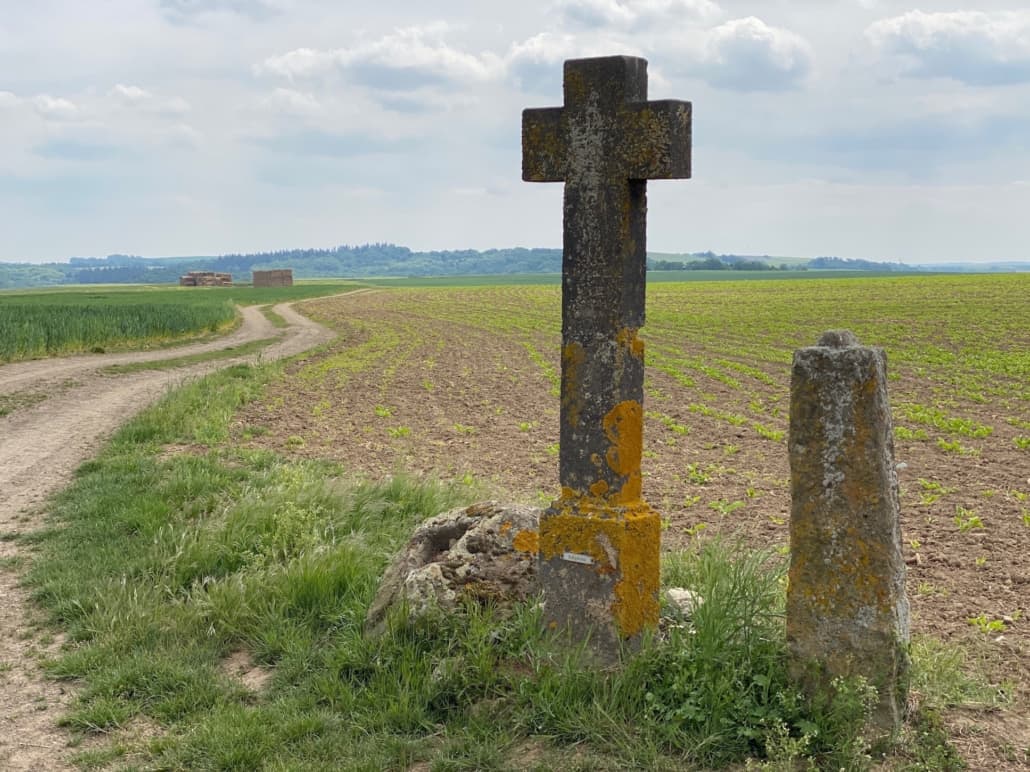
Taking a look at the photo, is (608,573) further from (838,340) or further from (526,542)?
(838,340)

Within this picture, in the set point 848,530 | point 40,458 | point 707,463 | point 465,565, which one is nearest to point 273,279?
point 40,458

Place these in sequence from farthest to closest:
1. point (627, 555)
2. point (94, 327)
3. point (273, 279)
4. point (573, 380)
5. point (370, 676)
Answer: point (273, 279) < point (94, 327) < point (370, 676) < point (573, 380) < point (627, 555)

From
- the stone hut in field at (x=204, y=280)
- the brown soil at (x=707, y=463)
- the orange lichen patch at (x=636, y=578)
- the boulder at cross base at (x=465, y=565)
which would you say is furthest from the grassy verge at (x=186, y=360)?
the stone hut in field at (x=204, y=280)

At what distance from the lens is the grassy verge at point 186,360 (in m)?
23.0

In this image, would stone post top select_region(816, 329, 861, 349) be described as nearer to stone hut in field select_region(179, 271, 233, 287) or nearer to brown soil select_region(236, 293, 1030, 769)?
brown soil select_region(236, 293, 1030, 769)

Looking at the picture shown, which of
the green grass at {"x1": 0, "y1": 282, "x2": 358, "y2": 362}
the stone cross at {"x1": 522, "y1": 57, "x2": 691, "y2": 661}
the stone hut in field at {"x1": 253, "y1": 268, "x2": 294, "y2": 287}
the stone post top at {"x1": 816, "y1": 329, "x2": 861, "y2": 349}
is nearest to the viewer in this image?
the stone post top at {"x1": 816, "y1": 329, "x2": 861, "y2": 349}

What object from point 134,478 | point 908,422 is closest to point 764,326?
point 908,422

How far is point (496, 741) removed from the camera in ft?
14.9

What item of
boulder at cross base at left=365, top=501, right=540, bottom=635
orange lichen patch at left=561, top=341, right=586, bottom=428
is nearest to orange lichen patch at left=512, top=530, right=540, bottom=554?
boulder at cross base at left=365, top=501, right=540, bottom=635

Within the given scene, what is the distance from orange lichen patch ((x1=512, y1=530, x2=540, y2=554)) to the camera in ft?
19.0

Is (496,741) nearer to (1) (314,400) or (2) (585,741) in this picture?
(2) (585,741)

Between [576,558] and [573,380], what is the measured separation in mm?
1007

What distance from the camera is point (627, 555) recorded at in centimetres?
499

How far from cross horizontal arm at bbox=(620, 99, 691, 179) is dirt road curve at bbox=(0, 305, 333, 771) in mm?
4441
